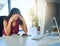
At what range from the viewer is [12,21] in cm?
248

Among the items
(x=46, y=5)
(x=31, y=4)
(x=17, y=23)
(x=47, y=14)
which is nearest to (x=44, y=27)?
(x=47, y=14)

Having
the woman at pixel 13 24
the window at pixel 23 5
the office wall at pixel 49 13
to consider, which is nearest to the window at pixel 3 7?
the window at pixel 23 5

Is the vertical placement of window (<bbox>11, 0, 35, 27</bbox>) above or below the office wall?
above

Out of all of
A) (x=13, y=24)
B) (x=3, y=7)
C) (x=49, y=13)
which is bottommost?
(x=13, y=24)

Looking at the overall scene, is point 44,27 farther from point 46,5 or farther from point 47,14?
point 46,5

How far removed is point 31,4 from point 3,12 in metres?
0.97

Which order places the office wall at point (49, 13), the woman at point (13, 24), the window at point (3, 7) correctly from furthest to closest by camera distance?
1. the window at point (3, 7)
2. the woman at point (13, 24)
3. the office wall at point (49, 13)

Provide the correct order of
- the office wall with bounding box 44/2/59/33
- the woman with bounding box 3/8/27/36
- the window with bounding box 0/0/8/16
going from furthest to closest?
the window with bounding box 0/0/8/16 → the woman with bounding box 3/8/27/36 → the office wall with bounding box 44/2/59/33

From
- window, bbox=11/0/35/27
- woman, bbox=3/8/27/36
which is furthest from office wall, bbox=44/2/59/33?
window, bbox=11/0/35/27

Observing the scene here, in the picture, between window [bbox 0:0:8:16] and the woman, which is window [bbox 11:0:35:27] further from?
the woman

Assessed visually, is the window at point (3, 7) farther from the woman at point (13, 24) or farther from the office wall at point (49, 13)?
the office wall at point (49, 13)

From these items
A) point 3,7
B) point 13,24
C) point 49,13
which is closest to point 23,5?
point 3,7

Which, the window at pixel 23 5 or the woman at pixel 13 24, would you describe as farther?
the window at pixel 23 5

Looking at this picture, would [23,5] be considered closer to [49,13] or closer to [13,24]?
[13,24]
